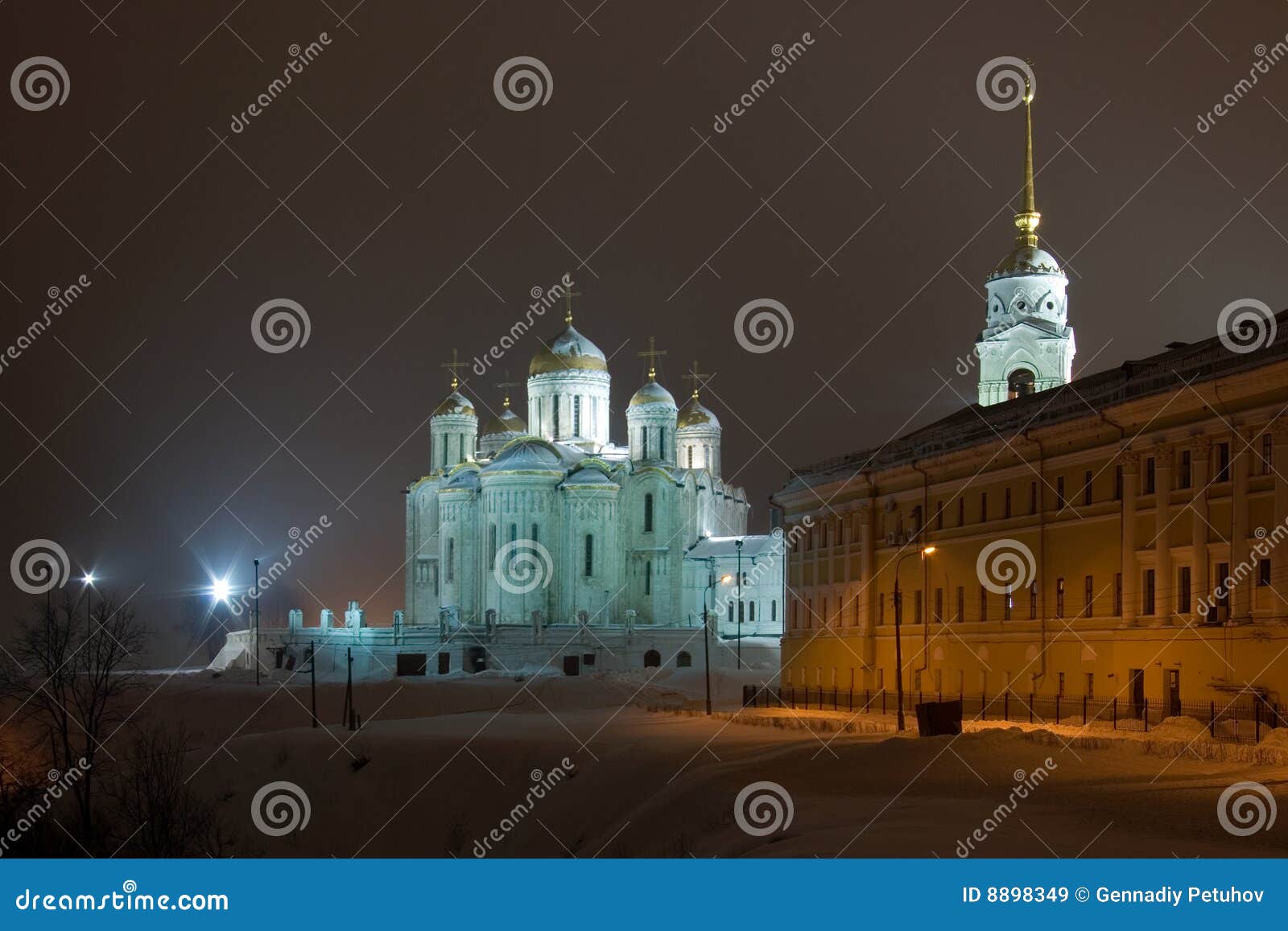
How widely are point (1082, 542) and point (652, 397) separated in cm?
4815

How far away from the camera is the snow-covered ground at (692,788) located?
2312cm

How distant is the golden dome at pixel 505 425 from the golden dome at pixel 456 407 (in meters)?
1.99

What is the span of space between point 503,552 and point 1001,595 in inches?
1610

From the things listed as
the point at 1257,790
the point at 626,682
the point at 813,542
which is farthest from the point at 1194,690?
the point at 626,682

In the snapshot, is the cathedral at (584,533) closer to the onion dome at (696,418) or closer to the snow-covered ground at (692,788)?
the onion dome at (696,418)

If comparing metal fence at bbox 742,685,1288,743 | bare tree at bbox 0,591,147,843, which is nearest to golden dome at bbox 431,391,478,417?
bare tree at bbox 0,591,147,843

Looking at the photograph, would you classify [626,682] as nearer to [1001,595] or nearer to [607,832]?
[1001,595]

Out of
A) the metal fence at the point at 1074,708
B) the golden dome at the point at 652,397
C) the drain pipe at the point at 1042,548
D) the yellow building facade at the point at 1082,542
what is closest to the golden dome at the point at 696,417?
the golden dome at the point at 652,397

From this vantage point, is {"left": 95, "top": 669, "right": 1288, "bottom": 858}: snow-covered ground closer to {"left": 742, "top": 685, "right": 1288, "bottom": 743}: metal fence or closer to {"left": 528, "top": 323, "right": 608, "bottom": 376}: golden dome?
{"left": 742, "top": 685, "right": 1288, "bottom": 743}: metal fence

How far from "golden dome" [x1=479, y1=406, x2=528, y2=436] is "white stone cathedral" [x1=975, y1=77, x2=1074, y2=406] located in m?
29.6

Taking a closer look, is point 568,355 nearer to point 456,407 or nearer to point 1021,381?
point 456,407

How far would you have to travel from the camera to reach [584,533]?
83.6 meters

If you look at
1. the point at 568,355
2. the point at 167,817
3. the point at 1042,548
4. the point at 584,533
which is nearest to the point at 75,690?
the point at 167,817

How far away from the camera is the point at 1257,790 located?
2458 centimetres
